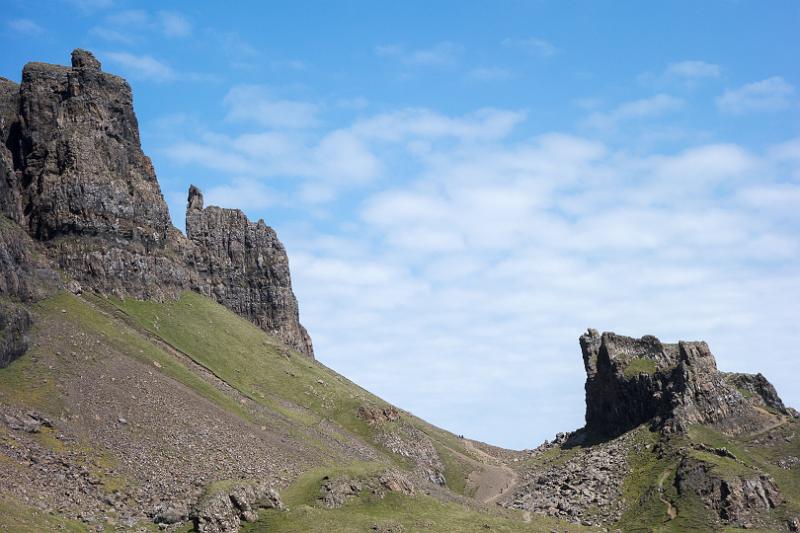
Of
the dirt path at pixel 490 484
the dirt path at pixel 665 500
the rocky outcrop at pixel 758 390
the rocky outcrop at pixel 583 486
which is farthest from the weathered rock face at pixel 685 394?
the dirt path at pixel 490 484

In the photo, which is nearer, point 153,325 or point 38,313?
point 38,313

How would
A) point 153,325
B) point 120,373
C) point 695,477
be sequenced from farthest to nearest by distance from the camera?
point 153,325 < point 695,477 < point 120,373

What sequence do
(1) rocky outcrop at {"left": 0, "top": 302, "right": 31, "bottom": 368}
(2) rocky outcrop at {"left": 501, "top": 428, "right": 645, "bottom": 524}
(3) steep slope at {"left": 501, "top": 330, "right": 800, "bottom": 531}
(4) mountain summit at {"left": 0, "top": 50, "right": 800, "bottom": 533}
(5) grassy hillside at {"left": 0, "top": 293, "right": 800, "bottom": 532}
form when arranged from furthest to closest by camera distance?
(2) rocky outcrop at {"left": 501, "top": 428, "right": 645, "bottom": 524} < (3) steep slope at {"left": 501, "top": 330, "right": 800, "bottom": 531} < (1) rocky outcrop at {"left": 0, "top": 302, "right": 31, "bottom": 368} < (4) mountain summit at {"left": 0, "top": 50, "right": 800, "bottom": 533} < (5) grassy hillside at {"left": 0, "top": 293, "right": 800, "bottom": 532}

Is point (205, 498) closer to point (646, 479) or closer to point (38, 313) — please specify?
point (38, 313)

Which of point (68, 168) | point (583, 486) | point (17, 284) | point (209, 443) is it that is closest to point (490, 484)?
point (583, 486)

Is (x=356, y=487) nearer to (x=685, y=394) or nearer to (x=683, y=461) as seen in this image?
(x=683, y=461)

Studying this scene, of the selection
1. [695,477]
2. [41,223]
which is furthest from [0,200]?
[695,477]

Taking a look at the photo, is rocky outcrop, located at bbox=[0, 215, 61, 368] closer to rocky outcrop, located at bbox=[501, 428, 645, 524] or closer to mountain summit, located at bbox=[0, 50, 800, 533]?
mountain summit, located at bbox=[0, 50, 800, 533]

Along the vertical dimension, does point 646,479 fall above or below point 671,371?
below

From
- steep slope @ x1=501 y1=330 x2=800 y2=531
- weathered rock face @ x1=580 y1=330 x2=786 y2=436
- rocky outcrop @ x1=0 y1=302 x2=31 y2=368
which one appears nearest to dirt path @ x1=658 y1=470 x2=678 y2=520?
steep slope @ x1=501 y1=330 x2=800 y2=531

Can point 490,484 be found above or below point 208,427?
above

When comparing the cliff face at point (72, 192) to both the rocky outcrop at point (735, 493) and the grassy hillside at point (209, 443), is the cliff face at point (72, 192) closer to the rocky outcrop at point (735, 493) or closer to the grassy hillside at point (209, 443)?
the grassy hillside at point (209, 443)

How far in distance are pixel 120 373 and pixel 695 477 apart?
106761 millimetres

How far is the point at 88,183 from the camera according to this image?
18975cm
